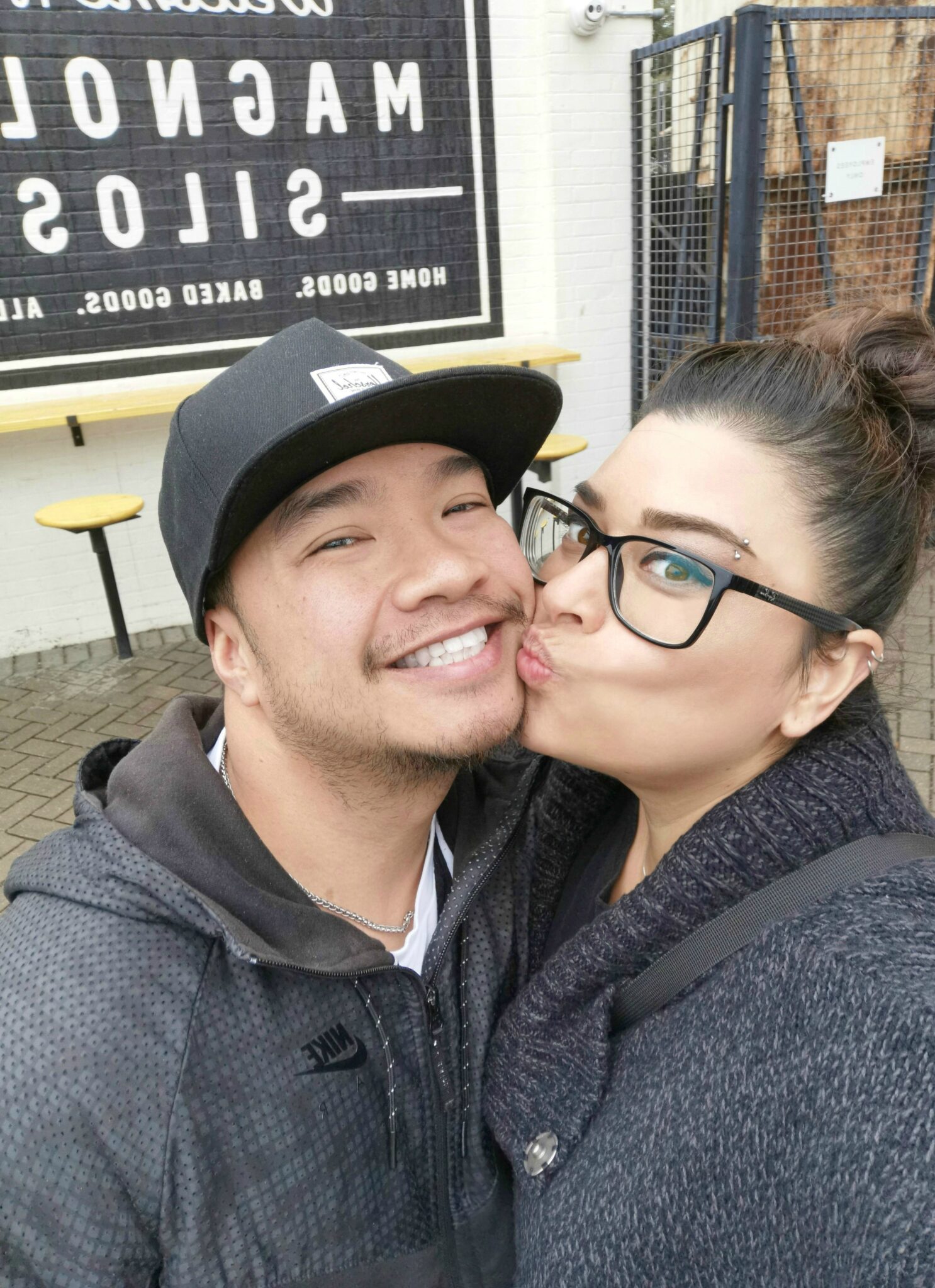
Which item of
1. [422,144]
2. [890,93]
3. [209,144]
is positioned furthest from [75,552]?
[890,93]

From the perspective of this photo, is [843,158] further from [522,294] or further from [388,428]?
[388,428]

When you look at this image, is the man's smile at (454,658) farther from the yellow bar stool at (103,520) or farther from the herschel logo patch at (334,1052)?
the yellow bar stool at (103,520)

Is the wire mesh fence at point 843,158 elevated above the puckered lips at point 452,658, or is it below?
above

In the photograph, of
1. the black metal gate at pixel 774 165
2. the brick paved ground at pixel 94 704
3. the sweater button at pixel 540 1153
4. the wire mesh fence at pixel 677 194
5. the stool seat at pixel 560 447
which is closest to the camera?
the sweater button at pixel 540 1153

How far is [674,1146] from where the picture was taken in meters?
1.18

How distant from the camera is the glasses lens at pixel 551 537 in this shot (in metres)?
1.74

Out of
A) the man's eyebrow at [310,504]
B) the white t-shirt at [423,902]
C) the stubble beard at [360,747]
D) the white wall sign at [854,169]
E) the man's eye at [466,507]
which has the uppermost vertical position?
the white wall sign at [854,169]

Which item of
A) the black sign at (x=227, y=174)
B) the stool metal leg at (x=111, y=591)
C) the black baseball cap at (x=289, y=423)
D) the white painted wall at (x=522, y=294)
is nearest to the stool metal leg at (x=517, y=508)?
the white painted wall at (x=522, y=294)

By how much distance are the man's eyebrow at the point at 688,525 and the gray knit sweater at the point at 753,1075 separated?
1.26ft

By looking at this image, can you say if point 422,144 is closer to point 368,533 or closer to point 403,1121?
point 368,533

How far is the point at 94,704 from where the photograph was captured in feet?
17.3

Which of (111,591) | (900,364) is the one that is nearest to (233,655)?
(900,364)

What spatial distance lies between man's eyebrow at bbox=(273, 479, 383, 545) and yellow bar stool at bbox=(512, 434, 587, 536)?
4.47 m

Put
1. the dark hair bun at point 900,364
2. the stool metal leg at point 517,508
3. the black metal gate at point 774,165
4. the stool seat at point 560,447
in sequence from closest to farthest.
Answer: the dark hair bun at point 900,364, the black metal gate at point 774,165, the stool seat at point 560,447, the stool metal leg at point 517,508
